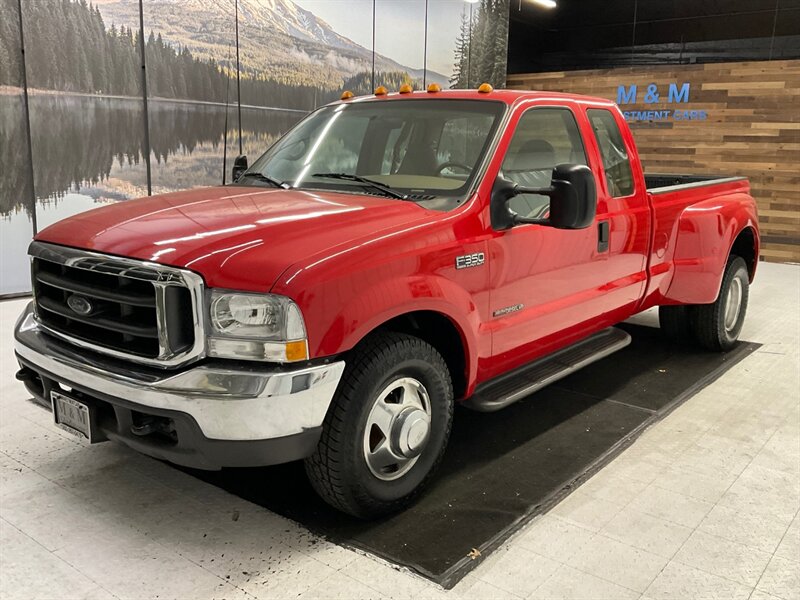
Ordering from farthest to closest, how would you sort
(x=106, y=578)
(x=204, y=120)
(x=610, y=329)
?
1. (x=204, y=120)
2. (x=610, y=329)
3. (x=106, y=578)

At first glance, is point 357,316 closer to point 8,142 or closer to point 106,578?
point 106,578

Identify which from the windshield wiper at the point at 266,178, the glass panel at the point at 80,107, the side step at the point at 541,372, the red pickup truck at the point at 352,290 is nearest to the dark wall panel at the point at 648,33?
the glass panel at the point at 80,107

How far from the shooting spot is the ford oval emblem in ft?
8.42

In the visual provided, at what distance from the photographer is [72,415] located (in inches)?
103

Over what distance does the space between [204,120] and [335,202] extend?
19.6 ft

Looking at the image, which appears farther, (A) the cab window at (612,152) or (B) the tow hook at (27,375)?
(A) the cab window at (612,152)

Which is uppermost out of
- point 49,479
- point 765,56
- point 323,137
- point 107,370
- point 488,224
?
point 765,56

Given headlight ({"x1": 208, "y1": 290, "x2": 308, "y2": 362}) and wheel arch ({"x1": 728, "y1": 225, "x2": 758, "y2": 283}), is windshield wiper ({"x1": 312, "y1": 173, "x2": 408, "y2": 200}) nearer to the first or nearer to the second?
headlight ({"x1": 208, "y1": 290, "x2": 308, "y2": 362})

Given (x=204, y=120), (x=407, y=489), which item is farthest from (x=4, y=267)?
(x=407, y=489)

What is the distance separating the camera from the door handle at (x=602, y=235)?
148 inches

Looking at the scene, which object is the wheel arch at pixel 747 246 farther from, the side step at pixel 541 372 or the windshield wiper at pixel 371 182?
the windshield wiper at pixel 371 182

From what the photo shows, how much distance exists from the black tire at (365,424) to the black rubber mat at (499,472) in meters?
0.13

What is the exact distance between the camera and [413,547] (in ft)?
8.45

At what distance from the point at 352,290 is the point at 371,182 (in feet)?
3.16
